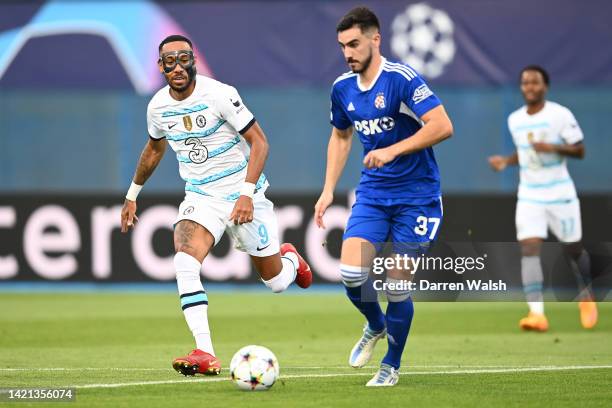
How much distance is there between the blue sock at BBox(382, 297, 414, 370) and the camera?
8328 mm

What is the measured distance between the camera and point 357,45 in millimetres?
8391

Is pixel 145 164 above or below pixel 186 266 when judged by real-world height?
above

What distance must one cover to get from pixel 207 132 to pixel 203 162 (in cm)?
22

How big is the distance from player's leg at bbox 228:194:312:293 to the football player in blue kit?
2.74ft

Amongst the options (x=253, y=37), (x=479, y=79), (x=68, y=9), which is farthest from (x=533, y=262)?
(x=68, y=9)

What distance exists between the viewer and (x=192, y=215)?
900cm

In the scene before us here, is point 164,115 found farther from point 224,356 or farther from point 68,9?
point 68,9

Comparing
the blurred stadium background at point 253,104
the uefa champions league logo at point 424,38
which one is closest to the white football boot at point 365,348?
the blurred stadium background at point 253,104

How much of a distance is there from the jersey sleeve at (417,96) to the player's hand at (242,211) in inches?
49.9

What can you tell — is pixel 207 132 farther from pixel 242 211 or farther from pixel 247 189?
pixel 242 211

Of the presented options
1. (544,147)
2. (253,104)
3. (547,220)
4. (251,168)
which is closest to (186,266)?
(251,168)

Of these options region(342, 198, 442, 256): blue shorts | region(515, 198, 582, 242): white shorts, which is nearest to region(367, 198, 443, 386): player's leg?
region(342, 198, 442, 256): blue shorts

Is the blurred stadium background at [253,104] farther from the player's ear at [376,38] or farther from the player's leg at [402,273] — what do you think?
the player's ear at [376,38]

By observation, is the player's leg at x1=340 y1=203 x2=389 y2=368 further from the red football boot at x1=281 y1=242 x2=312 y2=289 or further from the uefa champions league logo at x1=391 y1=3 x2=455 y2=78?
the uefa champions league logo at x1=391 y1=3 x2=455 y2=78
